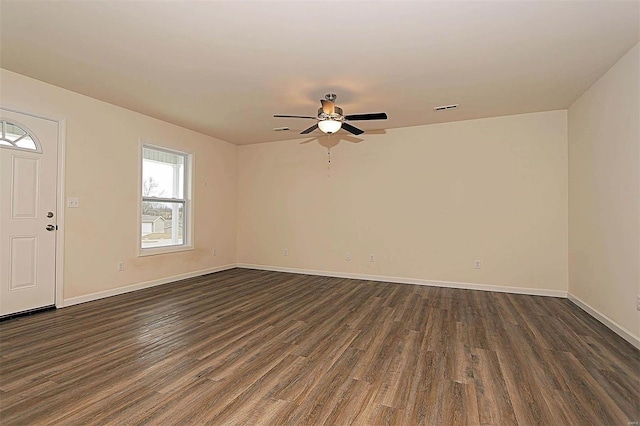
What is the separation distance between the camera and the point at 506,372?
2365 mm

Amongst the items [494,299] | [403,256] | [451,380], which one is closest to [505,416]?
[451,380]

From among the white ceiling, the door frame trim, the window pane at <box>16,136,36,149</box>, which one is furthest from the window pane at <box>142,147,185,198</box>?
the window pane at <box>16,136,36,149</box>

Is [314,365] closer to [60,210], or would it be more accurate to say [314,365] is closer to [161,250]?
[60,210]

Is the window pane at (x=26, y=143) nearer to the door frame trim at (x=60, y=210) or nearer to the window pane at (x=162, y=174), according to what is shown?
the door frame trim at (x=60, y=210)

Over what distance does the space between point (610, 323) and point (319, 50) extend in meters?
3.93

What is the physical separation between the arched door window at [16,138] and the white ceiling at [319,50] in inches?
24.0

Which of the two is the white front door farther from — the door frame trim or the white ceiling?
the white ceiling

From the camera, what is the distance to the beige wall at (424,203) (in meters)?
4.71

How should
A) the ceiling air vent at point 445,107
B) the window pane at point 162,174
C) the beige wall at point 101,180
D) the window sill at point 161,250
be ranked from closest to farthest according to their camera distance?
1. the beige wall at point 101,180
2. the ceiling air vent at point 445,107
3. the window sill at point 161,250
4. the window pane at point 162,174

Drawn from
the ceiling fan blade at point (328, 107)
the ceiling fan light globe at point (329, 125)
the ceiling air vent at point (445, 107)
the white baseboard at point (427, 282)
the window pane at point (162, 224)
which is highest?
the ceiling air vent at point (445, 107)

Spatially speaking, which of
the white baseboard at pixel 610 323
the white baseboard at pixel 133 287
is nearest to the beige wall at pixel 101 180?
the white baseboard at pixel 133 287

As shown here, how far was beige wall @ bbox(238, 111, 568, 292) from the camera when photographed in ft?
15.4

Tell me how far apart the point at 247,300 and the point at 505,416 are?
318 centimetres

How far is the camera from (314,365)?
2.46 metres
